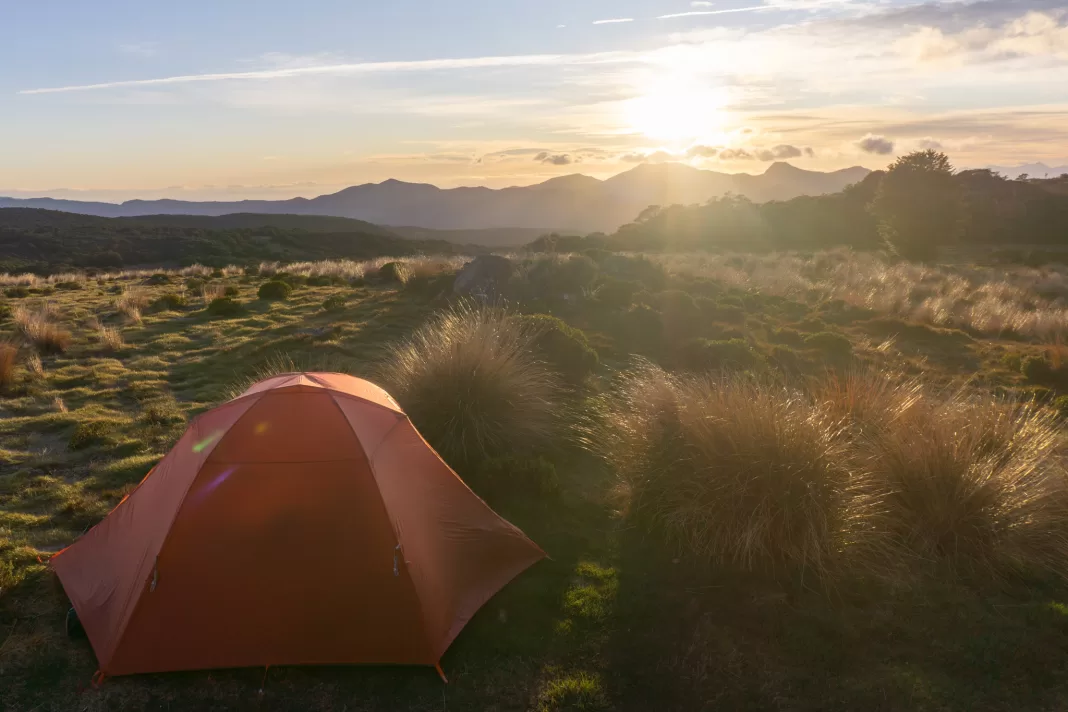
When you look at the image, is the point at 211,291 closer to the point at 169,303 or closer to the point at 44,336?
the point at 169,303

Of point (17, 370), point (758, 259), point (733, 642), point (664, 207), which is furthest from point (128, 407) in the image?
point (664, 207)

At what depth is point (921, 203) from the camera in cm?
3300

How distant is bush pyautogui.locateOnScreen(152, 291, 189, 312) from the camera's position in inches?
823

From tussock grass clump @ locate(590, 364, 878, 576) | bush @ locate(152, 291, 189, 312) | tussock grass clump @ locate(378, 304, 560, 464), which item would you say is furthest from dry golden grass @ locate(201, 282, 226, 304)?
tussock grass clump @ locate(590, 364, 878, 576)

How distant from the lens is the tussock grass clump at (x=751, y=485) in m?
6.23

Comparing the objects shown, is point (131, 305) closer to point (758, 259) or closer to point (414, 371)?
point (414, 371)

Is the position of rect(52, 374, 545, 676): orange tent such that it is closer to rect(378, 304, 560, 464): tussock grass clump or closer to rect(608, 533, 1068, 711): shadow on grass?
rect(608, 533, 1068, 711): shadow on grass

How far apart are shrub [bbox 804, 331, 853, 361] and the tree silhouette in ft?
70.8

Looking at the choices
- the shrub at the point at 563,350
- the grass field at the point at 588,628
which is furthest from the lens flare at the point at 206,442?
the shrub at the point at 563,350

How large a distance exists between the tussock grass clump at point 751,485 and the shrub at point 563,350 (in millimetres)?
4890

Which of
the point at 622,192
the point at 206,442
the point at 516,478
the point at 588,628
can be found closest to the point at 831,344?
the point at 516,478

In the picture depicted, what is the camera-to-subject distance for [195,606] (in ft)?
16.9

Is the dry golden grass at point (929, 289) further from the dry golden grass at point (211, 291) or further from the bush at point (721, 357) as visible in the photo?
the dry golden grass at point (211, 291)

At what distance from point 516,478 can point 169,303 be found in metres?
18.0
